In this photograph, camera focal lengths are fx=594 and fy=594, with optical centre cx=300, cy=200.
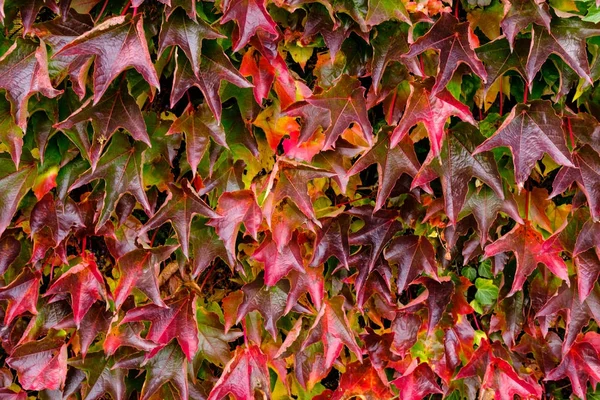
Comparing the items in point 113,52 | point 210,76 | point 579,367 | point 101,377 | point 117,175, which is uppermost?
point 113,52

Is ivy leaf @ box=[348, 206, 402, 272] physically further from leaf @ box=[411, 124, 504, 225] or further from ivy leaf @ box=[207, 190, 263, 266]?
ivy leaf @ box=[207, 190, 263, 266]

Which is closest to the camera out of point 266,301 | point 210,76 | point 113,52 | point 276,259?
point 113,52

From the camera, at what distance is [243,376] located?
171 centimetres

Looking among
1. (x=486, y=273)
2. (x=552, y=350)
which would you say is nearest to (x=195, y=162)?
(x=486, y=273)

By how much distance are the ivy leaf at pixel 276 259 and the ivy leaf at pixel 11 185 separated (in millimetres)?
655

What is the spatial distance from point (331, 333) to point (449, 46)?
2.78 feet

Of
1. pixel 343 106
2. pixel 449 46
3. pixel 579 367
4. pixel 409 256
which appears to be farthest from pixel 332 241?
pixel 579 367

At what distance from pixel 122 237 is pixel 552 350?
53.8 inches

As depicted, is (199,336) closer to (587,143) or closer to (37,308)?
(37,308)

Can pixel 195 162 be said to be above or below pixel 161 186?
above

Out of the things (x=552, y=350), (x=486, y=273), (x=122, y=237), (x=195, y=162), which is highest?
(x=195, y=162)

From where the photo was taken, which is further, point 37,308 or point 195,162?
point 37,308

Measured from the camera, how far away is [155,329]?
65.7 inches

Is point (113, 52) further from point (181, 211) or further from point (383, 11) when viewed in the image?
point (383, 11)
